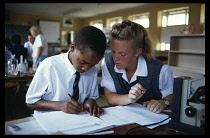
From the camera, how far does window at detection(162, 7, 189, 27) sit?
6059mm

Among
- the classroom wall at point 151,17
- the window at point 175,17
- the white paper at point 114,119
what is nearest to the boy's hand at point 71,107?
the white paper at point 114,119

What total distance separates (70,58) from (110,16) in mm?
8236

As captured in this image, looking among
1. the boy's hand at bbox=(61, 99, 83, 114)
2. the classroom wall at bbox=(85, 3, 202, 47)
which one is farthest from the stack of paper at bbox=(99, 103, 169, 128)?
the classroom wall at bbox=(85, 3, 202, 47)

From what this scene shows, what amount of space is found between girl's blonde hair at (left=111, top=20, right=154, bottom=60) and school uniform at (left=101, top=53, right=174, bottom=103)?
0.07 meters

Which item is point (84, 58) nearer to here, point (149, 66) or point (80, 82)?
point (80, 82)

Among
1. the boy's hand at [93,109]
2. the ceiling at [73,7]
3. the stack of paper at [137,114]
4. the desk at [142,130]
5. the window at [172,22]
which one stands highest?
the ceiling at [73,7]

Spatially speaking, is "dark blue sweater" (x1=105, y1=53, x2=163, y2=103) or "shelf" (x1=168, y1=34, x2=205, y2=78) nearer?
"dark blue sweater" (x1=105, y1=53, x2=163, y2=103)

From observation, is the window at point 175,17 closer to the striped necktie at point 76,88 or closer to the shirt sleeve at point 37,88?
the striped necktie at point 76,88

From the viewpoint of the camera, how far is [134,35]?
4.19 ft

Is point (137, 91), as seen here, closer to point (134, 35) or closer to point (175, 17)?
point (134, 35)

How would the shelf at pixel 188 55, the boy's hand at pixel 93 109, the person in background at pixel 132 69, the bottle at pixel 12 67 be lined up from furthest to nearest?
the shelf at pixel 188 55 → the bottle at pixel 12 67 → the person in background at pixel 132 69 → the boy's hand at pixel 93 109

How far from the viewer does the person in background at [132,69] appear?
1242mm

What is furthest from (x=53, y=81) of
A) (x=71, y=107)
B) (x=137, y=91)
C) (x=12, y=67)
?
(x=12, y=67)

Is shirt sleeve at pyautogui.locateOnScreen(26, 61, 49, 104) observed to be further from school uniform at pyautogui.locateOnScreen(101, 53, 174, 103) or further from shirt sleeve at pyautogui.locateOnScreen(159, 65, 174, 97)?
shirt sleeve at pyautogui.locateOnScreen(159, 65, 174, 97)
